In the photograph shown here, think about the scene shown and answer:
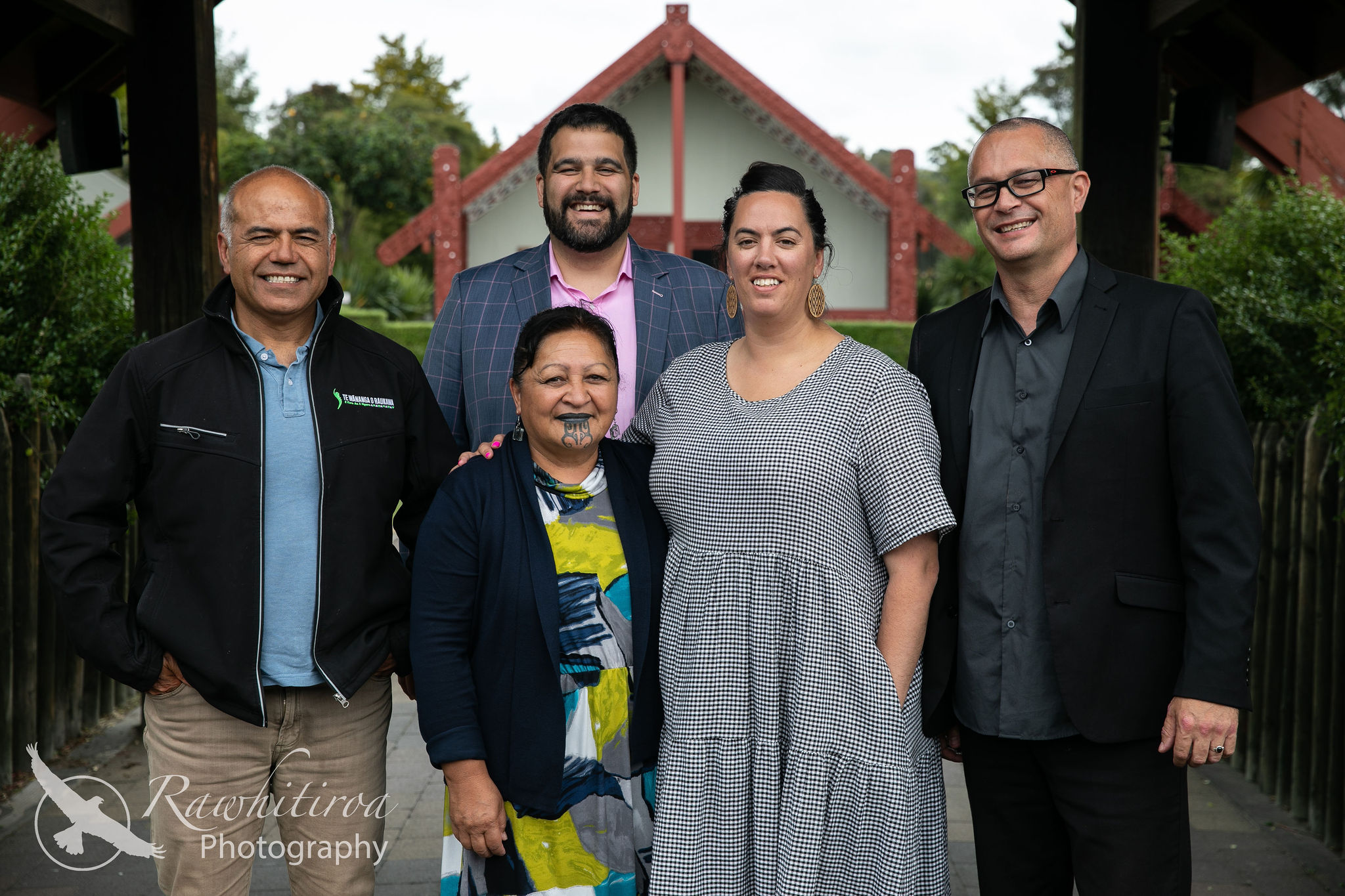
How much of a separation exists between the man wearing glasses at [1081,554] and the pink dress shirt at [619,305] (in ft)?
3.14

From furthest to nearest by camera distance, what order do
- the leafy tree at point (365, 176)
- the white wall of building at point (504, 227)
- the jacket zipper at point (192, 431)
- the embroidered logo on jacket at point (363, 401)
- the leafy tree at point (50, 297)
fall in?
the leafy tree at point (365, 176)
the white wall of building at point (504, 227)
the leafy tree at point (50, 297)
the embroidered logo on jacket at point (363, 401)
the jacket zipper at point (192, 431)

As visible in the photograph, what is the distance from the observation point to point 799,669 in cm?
253

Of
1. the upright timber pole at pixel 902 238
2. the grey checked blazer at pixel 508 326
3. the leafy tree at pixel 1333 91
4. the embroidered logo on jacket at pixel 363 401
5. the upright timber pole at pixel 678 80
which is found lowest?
the embroidered logo on jacket at pixel 363 401

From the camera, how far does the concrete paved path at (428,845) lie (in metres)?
3.94

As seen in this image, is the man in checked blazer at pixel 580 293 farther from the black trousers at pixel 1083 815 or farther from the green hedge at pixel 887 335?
the green hedge at pixel 887 335

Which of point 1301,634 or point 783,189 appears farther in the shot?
point 1301,634

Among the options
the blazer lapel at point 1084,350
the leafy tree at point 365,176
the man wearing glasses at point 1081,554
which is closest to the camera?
the man wearing glasses at point 1081,554

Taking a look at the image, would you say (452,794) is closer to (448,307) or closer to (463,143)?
(448,307)

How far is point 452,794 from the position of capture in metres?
2.56

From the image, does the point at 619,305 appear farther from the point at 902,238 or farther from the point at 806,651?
the point at 902,238

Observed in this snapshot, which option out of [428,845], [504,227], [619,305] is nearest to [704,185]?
[504,227]

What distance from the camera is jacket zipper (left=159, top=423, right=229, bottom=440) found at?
2.67 meters

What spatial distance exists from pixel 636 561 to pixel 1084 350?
1120mm

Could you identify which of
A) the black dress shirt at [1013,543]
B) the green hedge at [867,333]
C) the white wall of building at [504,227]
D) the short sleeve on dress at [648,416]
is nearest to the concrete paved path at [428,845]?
the black dress shirt at [1013,543]
